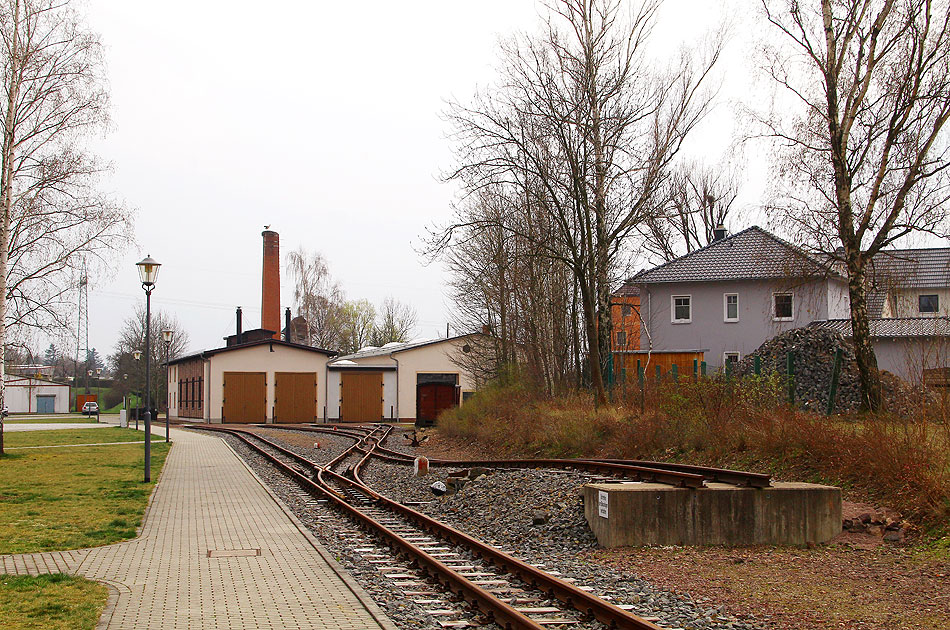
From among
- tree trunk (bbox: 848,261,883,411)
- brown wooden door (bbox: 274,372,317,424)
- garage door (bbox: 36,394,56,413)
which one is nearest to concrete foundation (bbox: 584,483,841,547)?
tree trunk (bbox: 848,261,883,411)

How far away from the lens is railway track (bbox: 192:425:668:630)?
689cm

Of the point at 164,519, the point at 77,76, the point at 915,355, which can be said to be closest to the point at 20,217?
the point at 77,76

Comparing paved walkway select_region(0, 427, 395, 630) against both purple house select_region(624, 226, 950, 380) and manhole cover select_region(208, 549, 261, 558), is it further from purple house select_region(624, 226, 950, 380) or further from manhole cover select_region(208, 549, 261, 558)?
purple house select_region(624, 226, 950, 380)

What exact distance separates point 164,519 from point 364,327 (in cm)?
7449

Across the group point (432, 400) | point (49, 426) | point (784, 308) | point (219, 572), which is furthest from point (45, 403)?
point (219, 572)

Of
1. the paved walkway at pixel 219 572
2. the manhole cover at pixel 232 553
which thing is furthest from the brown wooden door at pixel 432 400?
the manhole cover at pixel 232 553

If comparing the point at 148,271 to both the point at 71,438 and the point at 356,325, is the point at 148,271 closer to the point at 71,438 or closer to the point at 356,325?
the point at 71,438

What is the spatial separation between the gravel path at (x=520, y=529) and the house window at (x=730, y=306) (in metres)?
23.5

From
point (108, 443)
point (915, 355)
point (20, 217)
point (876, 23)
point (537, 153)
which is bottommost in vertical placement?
point (108, 443)

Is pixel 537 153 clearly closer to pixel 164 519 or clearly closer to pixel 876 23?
pixel 876 23

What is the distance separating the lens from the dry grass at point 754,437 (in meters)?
10.6

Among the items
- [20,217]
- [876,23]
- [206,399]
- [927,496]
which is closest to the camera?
[927,496]

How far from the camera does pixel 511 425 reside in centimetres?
2344

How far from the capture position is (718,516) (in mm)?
10367
